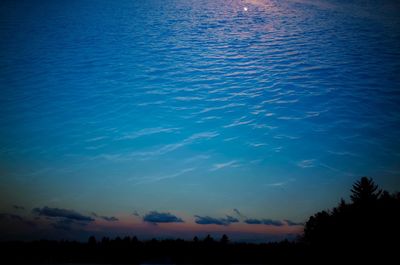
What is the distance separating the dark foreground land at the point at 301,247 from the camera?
986 inches

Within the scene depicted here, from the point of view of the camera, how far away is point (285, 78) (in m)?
14.1

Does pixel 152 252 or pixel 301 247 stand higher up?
pixel 301 247

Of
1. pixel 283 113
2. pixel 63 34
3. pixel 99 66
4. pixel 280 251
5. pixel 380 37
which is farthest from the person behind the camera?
pixel 280 251

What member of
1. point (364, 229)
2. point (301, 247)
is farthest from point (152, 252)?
point (364, 229)

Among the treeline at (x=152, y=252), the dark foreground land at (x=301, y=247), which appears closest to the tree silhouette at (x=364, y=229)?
the dark foreground land at (x=301, y=247)

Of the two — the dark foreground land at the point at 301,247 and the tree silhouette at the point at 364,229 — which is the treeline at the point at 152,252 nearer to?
the dark foreground land at the point at 301,247

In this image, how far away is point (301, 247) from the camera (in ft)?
136

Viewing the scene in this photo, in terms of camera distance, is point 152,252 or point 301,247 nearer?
point 301,247

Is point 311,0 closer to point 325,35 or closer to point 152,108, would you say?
point 325,35

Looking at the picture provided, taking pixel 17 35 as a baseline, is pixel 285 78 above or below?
below

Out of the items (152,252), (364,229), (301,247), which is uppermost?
(364,229)

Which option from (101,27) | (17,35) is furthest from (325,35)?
(17,35)

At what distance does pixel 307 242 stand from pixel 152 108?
43963mm

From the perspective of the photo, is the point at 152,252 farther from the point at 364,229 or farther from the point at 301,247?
the point at 364,229
